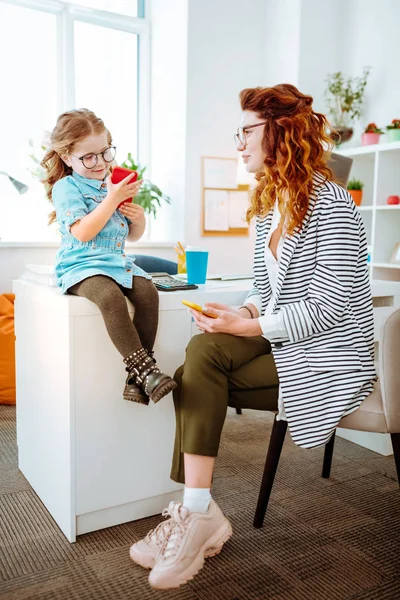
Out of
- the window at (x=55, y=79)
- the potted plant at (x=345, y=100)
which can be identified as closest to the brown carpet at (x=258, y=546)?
the window at (x=55, y=79)

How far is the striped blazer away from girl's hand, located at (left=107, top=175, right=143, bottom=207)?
47 cm

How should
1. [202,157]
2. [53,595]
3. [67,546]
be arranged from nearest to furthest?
[53,595] < [67,546] < [202,157]

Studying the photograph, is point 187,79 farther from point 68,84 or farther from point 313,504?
point 313,504

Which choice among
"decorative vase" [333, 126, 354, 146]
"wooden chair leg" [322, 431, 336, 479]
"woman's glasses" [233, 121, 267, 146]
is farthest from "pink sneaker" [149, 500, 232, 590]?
"decorative vase" [333, 126, 354, 146]

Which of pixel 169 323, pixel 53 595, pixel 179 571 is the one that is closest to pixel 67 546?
pixel 53 595

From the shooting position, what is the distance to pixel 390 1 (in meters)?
3.80

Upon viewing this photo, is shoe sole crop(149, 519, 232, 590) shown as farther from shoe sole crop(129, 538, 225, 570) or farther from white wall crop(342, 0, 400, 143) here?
white wall crop(342, 0, 400, 143)

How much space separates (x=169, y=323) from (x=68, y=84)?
301 cm

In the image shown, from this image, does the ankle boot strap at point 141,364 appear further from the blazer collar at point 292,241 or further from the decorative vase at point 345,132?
the decorative vase at point 345,132

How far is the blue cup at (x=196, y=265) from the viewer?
186 cm

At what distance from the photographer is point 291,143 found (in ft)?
4.68

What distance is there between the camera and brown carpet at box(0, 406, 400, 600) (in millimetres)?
1328

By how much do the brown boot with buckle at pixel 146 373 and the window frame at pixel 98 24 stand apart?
3091 millimetres

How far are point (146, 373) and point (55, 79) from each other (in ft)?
10.8
